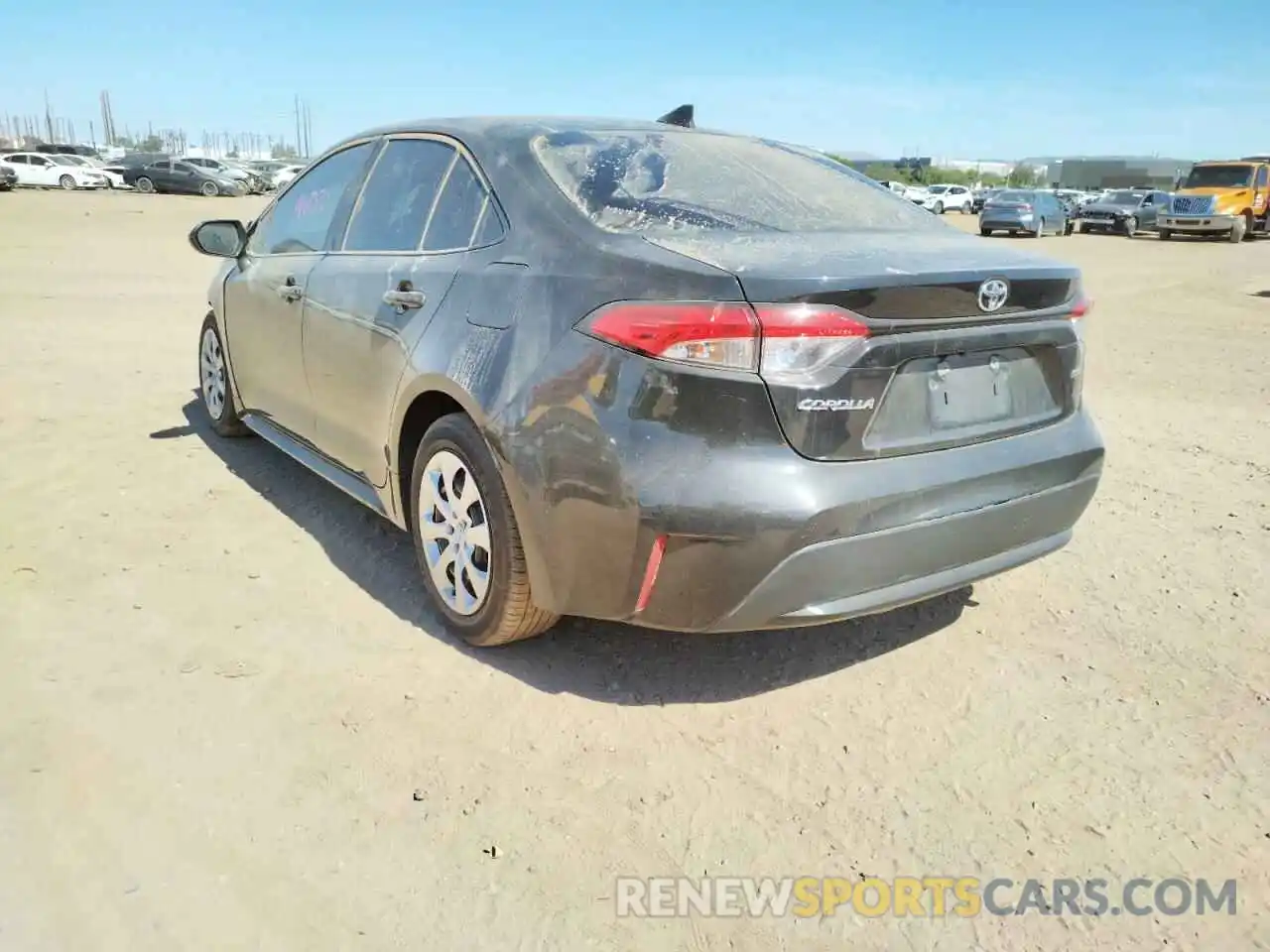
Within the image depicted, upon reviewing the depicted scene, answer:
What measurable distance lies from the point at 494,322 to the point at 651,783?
1.34 metres

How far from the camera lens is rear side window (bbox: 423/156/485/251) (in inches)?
120

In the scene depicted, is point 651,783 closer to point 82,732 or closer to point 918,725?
point 918,725

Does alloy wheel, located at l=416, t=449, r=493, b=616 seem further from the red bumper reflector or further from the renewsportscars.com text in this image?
the renewsportscars.com text

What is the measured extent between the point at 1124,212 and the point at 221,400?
35360 millimetres

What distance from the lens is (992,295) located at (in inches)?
101

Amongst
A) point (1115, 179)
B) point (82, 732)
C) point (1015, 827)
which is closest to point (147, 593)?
point (82, 732)

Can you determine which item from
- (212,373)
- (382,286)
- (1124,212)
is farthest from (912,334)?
(1124,212)

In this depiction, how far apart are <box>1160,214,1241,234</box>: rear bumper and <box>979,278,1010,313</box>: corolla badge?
3173cm

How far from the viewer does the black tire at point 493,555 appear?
2760mm

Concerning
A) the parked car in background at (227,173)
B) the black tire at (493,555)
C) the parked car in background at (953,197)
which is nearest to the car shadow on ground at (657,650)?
the black tire at (493,555)

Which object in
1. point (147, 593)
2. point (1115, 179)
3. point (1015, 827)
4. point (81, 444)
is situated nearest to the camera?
point (1015, 827)

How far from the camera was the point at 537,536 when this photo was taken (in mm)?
2637

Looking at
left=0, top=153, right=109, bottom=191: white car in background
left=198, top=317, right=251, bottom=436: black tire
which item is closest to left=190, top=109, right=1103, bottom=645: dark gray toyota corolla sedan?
left=198, top=317, right=251, bottom=436: black tire

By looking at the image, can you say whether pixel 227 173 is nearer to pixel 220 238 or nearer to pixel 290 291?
pixel 220 238
